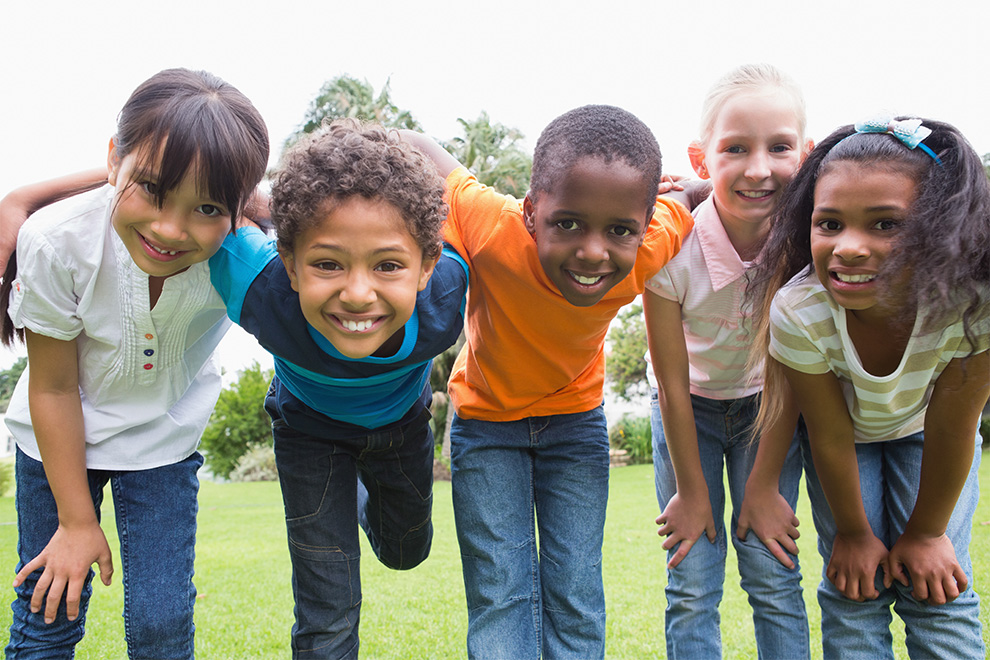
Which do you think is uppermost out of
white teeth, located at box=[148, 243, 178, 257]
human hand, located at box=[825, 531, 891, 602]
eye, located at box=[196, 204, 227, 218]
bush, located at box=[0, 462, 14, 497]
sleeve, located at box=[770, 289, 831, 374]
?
eye, located at box=[196, 204, 227, 218]

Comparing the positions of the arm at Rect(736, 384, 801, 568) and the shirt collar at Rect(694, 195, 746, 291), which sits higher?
the shirt collar at Rect(694, 195, 746, 291)

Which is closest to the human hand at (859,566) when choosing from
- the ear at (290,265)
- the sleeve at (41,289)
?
the ear at (290,265)

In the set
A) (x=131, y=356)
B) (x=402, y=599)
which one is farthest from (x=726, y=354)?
(x=402, y=599)

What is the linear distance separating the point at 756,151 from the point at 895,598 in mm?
1579

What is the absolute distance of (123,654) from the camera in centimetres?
369

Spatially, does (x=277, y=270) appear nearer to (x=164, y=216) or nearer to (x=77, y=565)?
(x=164, y=216)

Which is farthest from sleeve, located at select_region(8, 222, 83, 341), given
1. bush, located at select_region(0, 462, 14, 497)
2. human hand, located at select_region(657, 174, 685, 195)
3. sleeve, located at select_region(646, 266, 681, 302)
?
bush, located at select_region(0, 462, 14, 497)

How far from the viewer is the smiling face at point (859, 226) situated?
212 centimetres

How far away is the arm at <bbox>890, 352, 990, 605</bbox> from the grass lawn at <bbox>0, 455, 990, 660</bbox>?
1412 millimetres

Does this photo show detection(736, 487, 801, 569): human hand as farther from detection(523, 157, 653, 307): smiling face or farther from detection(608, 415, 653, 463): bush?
detection(608, 415, 653, 463): bush

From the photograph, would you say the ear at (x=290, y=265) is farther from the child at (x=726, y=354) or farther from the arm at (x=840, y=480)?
the arm at (x=840, y=480)

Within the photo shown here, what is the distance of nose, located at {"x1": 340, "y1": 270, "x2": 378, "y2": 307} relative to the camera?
2.04 meters

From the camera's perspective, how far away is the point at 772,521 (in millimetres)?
2656

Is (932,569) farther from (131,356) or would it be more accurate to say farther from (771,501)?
(131,356)
